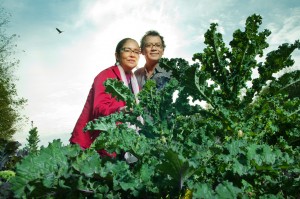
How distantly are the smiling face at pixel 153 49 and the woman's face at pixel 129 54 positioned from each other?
0.96 feet

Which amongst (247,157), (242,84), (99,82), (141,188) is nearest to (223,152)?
(247,157)

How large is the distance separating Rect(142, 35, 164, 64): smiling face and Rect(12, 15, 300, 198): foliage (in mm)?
1770

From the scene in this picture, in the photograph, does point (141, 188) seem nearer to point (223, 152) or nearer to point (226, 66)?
point (223, 152)

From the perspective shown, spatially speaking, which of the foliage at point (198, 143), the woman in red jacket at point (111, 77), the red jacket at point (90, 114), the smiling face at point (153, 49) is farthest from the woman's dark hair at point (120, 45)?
the foliage at point (198, 143)

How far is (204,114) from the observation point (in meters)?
2.67

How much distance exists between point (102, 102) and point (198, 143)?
1.71m

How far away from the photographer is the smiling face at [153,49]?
4500mm

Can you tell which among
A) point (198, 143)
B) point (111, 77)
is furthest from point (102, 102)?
point (198, 143)

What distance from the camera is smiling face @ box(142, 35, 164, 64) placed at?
4.50m

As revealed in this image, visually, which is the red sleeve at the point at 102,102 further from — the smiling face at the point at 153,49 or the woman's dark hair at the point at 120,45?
the smiling face at the point at 153,49

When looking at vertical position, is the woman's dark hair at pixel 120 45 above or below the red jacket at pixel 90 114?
above

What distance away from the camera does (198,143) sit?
2219 mm

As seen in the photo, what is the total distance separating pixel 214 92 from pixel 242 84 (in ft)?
0.98

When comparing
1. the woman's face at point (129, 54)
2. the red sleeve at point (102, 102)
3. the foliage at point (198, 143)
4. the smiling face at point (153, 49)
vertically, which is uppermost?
the smiling face at point (153, 49)
